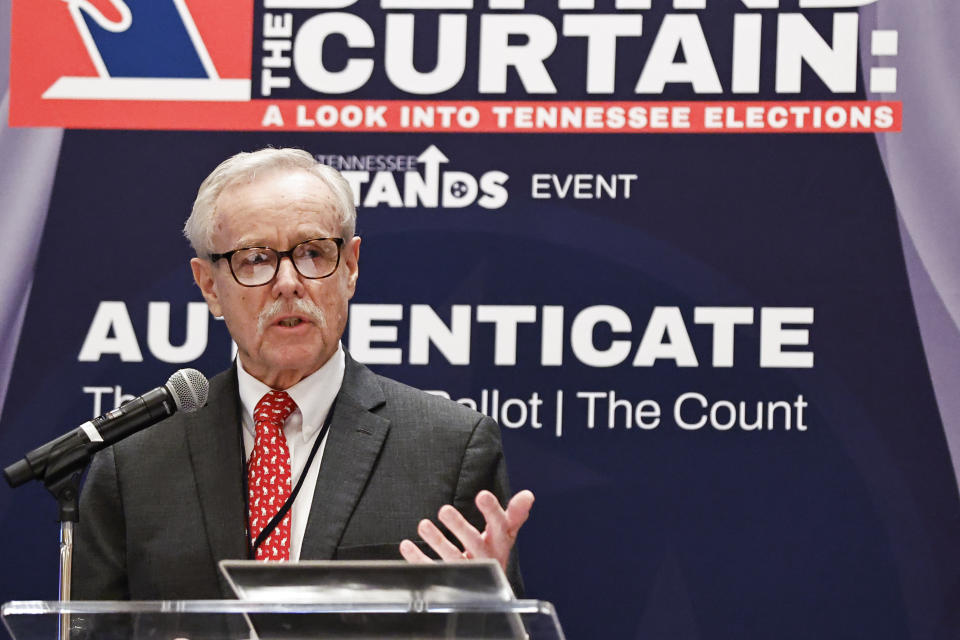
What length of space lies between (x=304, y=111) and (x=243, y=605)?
2100 millimetres

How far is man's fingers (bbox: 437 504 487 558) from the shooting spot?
206 cm

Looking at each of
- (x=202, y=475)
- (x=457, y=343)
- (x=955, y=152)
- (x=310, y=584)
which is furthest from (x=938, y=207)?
(x=310, y=584)

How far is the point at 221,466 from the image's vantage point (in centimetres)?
264

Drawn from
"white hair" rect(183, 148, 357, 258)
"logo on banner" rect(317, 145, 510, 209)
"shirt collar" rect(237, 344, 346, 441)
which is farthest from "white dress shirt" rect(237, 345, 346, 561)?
"logo on banner" rect(317, 145, 510, 209)

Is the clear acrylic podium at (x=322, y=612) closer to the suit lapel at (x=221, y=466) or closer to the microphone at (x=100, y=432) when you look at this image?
the microphone at (x=100, y=432)

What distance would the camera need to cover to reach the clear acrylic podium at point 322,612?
161 cm

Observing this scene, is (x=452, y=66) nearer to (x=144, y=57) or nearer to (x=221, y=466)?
(x=144, y=57)

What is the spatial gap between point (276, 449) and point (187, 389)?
1.84 feet

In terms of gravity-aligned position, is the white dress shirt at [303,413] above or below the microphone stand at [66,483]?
above

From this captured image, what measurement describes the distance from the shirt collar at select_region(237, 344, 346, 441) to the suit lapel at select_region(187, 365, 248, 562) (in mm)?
32

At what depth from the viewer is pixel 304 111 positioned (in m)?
3.50

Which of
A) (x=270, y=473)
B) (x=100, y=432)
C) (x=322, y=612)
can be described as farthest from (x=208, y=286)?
(x=322, y=612)

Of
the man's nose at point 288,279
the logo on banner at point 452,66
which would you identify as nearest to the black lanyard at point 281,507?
the man's nose at point 288,279

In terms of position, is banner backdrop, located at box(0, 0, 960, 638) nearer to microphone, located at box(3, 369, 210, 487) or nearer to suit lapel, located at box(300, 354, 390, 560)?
suit lapel, located at box(300, 354, 390, 560)
